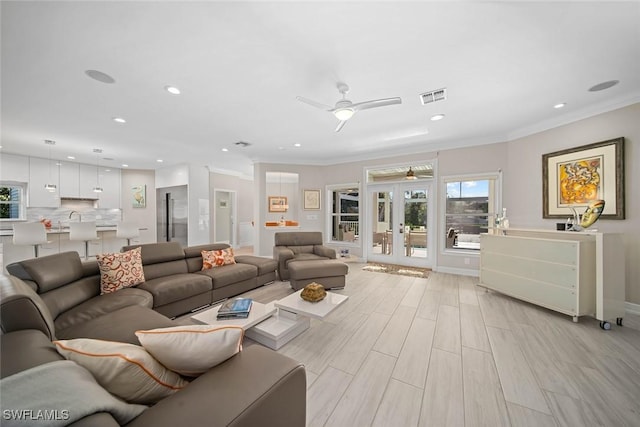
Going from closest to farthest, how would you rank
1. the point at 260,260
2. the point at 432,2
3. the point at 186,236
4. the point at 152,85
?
the point at 432,2
the point at 152,85
the point at 260,260
the point at 186,236

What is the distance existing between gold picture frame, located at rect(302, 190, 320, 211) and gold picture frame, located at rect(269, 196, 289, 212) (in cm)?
55

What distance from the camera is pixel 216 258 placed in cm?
351

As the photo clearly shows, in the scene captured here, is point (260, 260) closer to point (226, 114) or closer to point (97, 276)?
point (97, 276)

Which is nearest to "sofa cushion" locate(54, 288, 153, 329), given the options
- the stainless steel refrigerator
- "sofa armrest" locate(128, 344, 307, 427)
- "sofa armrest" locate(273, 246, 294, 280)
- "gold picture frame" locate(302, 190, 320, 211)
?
"sofa armrest" locate(128, 344, 307, 427)

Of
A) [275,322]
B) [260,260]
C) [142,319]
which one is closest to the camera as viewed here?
[142,319]

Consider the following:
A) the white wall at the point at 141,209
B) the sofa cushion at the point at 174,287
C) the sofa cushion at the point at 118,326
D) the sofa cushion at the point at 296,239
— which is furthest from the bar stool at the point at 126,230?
the sofa cushion at the point at 118,326

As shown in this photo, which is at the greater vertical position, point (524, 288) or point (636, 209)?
point (636, 209)

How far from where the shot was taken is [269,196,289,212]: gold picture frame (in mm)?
6145

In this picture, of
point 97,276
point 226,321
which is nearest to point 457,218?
point 226,321

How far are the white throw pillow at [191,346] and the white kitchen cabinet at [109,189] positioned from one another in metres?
8.35

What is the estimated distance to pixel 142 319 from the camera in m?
1.81

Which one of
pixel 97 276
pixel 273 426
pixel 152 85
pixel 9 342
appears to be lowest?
pixel 273 426

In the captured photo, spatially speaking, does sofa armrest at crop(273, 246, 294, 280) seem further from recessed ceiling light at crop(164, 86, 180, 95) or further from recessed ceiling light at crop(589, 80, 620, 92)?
recessed ceiling light at crop(589, 80, 620, 92)

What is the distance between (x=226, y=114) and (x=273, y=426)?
367cm
